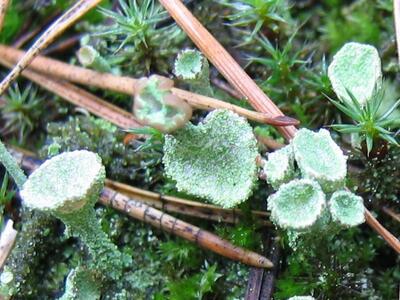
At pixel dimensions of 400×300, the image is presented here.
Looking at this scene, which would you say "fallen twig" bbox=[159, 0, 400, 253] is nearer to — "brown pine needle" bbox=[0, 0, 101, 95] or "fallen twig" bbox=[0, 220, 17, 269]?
"brown pine needle" bbox=[0, 0, 101, 95]

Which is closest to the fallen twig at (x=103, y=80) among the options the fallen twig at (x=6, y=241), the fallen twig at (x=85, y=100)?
the fallen twig at (x=85, y=100)

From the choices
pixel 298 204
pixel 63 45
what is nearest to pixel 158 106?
pixel 298 204

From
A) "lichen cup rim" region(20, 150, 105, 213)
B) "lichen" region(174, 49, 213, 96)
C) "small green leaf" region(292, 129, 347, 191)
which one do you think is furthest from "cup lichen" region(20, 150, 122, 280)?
"small green leaf" region(292, 129, 347, 191)

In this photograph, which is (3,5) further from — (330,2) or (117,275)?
(330,2)

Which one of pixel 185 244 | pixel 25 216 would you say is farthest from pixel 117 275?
pixel 25 216

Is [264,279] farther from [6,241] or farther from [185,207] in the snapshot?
[6,241]
